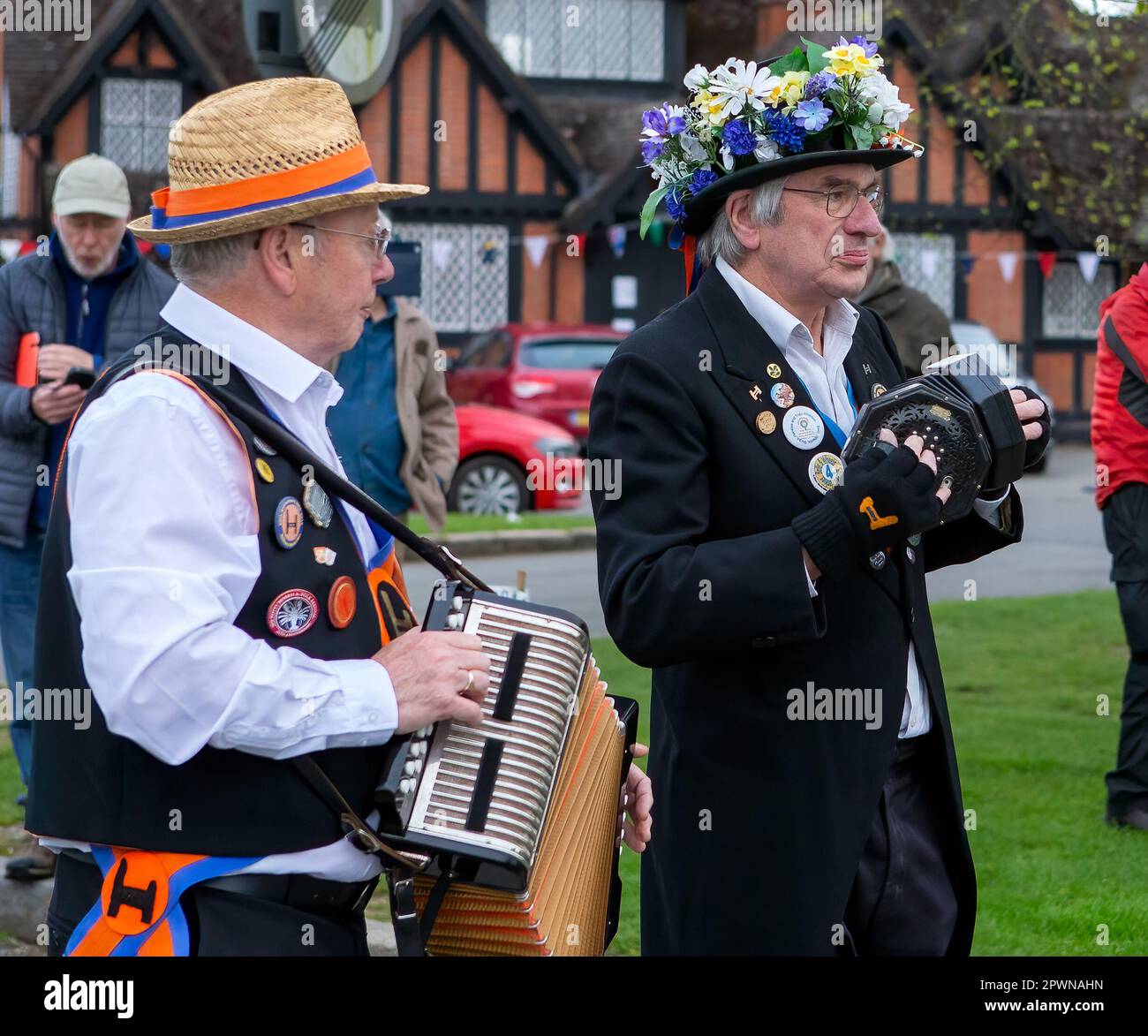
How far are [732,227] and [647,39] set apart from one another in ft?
96.7

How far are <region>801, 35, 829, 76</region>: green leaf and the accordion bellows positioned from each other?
4.38 feet

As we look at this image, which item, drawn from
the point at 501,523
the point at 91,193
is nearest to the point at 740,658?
the point at 91,193

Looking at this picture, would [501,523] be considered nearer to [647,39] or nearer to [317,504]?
[317,504]

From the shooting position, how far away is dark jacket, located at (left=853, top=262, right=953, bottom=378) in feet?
25.3

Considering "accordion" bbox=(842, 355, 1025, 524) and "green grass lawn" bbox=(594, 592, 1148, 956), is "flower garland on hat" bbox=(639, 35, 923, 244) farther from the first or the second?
"green grass lawn" bbox=(594, 592, 1148, 956)

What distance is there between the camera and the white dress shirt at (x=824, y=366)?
Answer: 3.44m

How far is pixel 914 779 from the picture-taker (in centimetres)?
350

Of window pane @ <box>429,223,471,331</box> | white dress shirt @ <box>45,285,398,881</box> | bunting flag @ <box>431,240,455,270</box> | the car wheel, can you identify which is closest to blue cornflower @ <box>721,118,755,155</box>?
white dress shirt @ <box>45,285,398,881</box>

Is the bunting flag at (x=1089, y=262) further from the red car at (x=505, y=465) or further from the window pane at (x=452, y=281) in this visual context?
the red car at (x=505, y=465)

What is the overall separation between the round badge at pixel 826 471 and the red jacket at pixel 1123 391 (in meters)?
3.26
